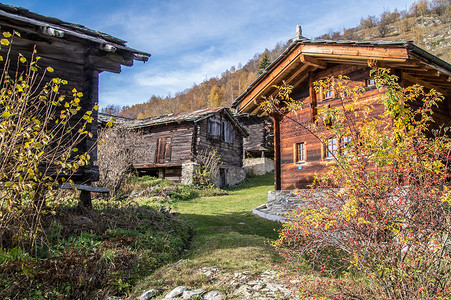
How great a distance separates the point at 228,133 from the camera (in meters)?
24.8

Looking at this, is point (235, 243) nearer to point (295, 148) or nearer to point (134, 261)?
point (134, 261)

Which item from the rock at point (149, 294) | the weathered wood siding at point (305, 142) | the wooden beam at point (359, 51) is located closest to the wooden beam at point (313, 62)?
the wooden beam at point (359, 51)

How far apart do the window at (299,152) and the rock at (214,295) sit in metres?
7.89

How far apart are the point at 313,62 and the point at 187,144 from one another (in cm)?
1304

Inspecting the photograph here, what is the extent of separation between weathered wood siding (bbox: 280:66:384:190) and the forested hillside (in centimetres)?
4943

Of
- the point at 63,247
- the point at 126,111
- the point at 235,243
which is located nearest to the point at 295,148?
the point at 235,243

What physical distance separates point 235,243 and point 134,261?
219 centimetres

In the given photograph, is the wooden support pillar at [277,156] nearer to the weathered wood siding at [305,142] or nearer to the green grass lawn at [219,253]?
the weathered wood siding at [305,142]

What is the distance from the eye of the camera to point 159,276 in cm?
475

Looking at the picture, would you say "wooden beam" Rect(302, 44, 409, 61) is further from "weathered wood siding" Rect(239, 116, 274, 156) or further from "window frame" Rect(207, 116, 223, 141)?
"weathered wood siding" Rect(239, 116, 274, 156)

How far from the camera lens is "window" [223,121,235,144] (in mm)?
24523

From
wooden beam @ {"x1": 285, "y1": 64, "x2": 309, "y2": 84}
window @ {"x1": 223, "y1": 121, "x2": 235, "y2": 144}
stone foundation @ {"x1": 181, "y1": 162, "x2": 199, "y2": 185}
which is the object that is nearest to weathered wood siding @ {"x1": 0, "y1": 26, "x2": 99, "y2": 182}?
wooden beam @ {"x1": 285, "y1": 64, "x2": 309, "y2": 84}

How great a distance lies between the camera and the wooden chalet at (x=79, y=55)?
7406 millimetres

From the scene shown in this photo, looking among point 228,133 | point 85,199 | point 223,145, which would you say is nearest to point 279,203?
point 85,199
